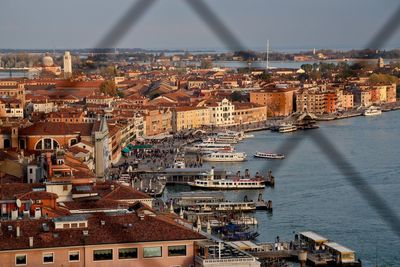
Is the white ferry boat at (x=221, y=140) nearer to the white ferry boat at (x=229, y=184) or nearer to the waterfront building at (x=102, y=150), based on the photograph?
the waterfront building at (x=102, y=150)

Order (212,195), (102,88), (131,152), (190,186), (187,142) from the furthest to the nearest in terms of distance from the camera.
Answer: (102,88) → (187,142) → (131,152) → (190,186) → (212,195)

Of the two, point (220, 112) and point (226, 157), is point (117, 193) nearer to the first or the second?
point (226, 157)

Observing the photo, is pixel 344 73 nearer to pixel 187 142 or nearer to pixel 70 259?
pixel 70 259

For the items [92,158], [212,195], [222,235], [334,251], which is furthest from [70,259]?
[92,158]

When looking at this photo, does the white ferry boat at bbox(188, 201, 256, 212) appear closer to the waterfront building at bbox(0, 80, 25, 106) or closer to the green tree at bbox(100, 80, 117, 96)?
the waterfront building at bbox(0, 80, 25, 106)

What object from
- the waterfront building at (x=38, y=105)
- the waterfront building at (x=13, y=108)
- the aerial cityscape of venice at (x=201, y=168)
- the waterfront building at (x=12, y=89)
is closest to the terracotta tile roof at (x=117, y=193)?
the aerial cityscape of venice at (x=201, y=168)
